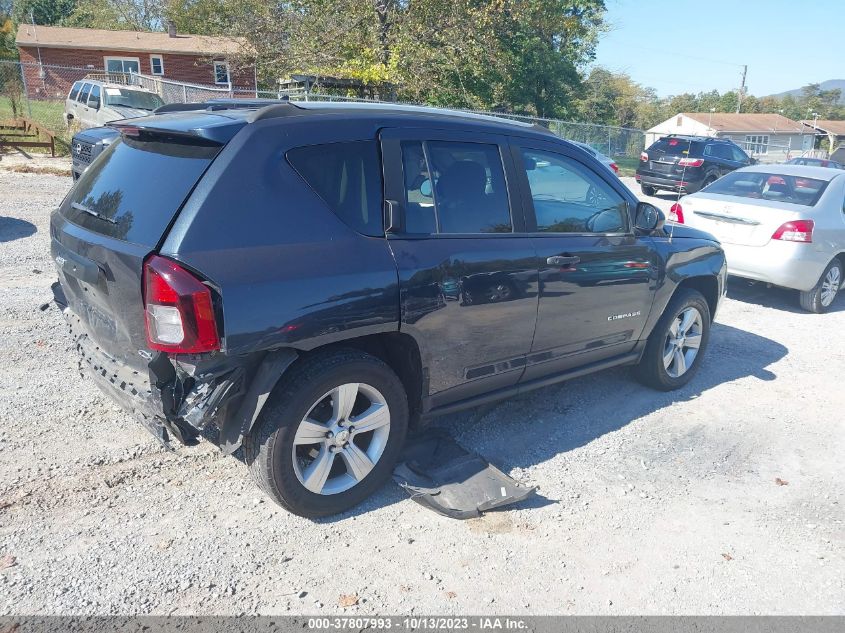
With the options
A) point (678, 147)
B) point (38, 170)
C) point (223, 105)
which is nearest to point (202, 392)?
point (223, 105)

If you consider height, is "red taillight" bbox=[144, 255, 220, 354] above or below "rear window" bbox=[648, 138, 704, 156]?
below

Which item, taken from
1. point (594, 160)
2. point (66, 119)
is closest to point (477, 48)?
point (66, 119)

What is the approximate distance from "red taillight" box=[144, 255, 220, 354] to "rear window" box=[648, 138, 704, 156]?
18.0 m

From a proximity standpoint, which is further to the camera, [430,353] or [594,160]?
[594,160]

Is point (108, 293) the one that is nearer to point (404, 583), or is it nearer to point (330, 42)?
point (404, 583)

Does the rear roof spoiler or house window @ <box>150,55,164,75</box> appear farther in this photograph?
house window @ <box>150,55,164,75</box>

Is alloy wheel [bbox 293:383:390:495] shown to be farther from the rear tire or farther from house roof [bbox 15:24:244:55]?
house roof [bbox 15:24:244:55]

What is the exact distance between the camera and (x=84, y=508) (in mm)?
3330

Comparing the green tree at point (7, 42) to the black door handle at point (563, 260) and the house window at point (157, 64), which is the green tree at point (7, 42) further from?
the black door handle at point (563, 260)

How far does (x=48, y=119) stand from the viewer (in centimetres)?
2217

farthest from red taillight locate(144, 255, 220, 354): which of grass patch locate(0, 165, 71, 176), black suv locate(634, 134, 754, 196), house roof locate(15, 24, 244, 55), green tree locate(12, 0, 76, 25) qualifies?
green tree locate(12, 0, 76, 25)

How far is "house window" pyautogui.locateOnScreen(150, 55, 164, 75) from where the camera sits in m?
37.4

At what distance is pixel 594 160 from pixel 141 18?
55628 millimetres

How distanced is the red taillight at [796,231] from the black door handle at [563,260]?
4652mm
